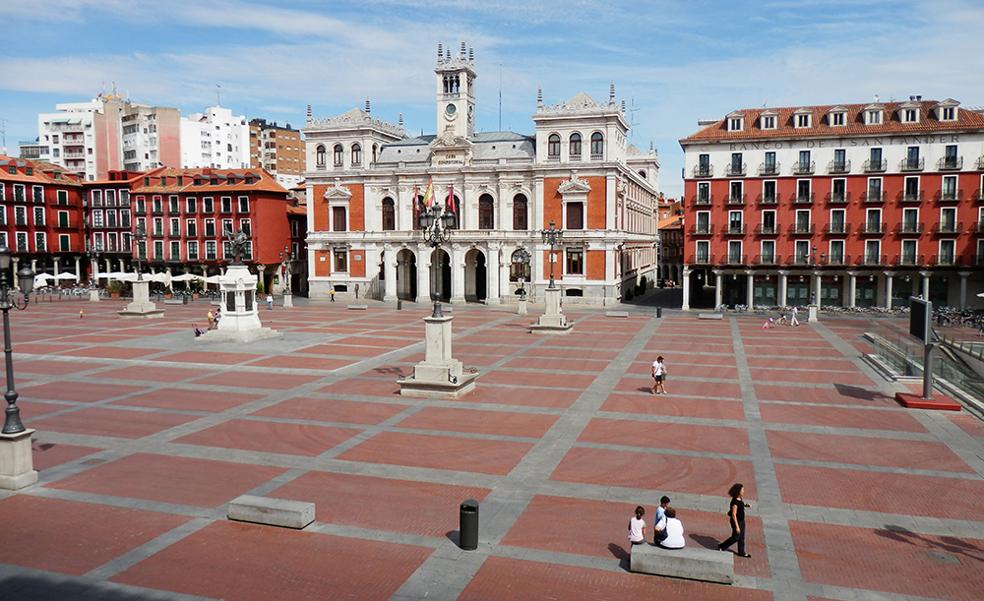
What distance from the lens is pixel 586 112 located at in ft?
207

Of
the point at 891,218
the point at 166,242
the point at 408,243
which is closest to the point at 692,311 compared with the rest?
the point at 891,218

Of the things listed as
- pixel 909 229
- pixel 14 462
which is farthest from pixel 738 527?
pixel 909 229

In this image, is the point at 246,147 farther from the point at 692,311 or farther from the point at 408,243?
the point at 692,311

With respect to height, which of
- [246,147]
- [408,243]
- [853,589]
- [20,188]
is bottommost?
[853,589]

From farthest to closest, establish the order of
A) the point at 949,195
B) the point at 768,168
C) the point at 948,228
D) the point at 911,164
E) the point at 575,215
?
the point at 575,215
the point at 768,168
the point at 911,164
the point at 948,228
the point at 949,195

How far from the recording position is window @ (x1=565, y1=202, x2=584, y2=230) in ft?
211

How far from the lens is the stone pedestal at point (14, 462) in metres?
15.8

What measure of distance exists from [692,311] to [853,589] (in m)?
49.8

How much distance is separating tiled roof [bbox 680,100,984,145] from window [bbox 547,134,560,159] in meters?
10.9

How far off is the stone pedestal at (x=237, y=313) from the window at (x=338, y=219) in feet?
106

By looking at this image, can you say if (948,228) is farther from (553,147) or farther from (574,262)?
(553,147)

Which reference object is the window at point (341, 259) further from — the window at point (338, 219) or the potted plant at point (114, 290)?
the potted plant at point (114, 290)

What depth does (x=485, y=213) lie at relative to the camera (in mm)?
67750

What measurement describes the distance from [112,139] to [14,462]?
12199 cm
